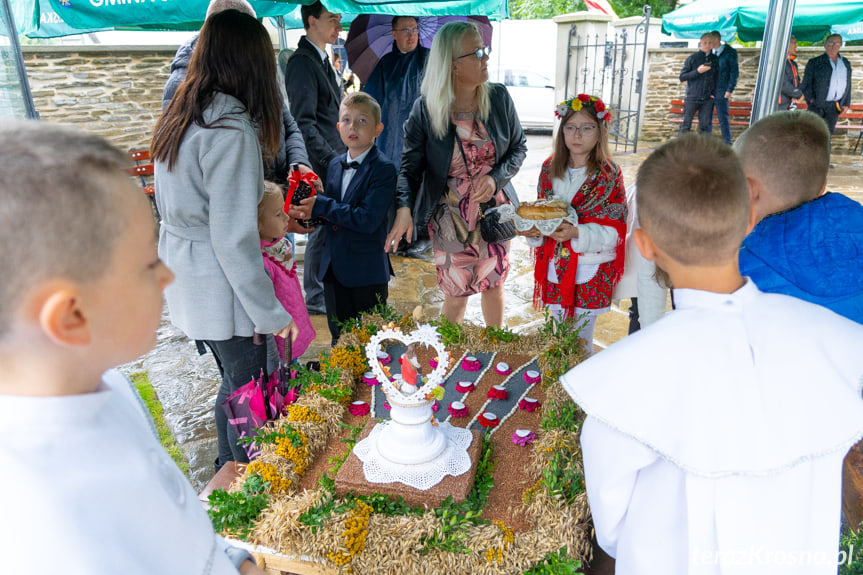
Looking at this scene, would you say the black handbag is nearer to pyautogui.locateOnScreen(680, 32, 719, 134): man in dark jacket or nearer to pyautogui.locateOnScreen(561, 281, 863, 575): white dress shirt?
pyautogui.locateOnScreen(561, 281, 863, 575): white dress shirt

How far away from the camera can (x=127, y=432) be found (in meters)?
0.84

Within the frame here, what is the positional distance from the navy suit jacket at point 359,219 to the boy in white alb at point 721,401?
5.75 ft

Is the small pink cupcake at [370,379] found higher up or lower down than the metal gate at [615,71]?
lower down

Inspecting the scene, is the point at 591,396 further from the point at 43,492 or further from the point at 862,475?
the point at 862,475

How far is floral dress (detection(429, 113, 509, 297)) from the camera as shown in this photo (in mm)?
3178

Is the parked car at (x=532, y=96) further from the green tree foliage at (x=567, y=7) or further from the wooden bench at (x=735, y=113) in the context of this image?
the green tree foliage at (x=567, y=7)

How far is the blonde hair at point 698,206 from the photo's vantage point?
1312 millimetres

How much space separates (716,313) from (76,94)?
8.58 metres

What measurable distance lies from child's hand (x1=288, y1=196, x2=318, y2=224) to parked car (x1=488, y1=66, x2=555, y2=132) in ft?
37.2

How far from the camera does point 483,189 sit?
3.18 metres

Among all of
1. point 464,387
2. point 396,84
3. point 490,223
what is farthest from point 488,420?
point 396,84

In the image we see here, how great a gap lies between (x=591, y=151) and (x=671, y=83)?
11.1 metres

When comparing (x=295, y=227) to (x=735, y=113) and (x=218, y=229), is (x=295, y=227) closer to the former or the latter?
(x=218, y=229)

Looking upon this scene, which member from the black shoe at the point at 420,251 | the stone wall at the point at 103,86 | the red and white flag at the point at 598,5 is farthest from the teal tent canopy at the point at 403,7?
the red and white flag at the point at 598,5
